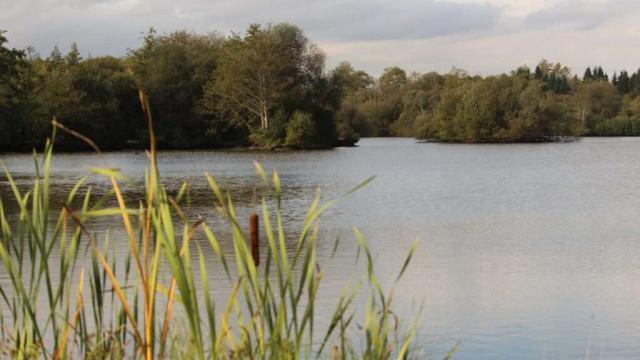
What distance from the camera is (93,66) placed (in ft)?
200

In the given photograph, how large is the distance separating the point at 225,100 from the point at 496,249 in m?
44.5

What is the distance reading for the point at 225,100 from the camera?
2208 inches

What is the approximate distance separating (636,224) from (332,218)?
5.33 metres

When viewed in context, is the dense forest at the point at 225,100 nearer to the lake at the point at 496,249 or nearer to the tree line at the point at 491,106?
the tree line at the point at 491,106

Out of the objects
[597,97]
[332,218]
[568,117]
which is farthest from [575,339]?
[597,97]

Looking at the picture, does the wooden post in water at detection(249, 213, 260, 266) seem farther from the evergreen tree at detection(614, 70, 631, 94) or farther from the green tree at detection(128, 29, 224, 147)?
the evergreen tree at detection(614, 70, 631, 94)

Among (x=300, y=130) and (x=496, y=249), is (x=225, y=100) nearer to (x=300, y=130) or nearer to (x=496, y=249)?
(x=300, y=130)

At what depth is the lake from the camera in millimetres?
7789

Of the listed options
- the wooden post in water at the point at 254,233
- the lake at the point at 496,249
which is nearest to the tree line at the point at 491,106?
the lake at the point at 496,249

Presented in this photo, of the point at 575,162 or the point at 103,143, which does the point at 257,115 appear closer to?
the point at 103,143

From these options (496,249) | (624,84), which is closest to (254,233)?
(496,249)

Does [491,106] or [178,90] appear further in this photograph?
[491,106]

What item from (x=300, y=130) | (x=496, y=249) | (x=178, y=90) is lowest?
(x=496, y=249)

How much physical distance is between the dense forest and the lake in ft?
80.9
